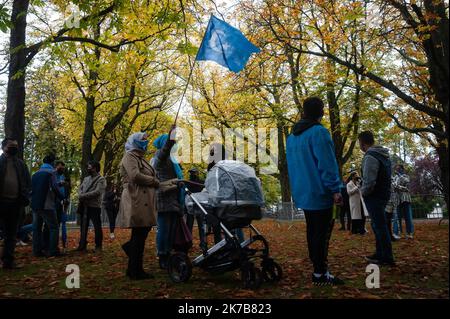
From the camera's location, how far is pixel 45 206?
802 centimetres

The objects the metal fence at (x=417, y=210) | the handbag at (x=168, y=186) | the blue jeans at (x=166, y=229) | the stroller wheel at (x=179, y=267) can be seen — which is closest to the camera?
the stroller wheel at (x=179, y=267)

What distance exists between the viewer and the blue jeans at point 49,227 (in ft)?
26.7

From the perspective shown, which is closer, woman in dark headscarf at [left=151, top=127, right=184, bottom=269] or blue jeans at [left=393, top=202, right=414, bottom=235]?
woman in dark headscarf at [left=151, top=127, right=184, bottom=269]

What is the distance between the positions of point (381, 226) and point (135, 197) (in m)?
3.85

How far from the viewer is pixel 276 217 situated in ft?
78.9

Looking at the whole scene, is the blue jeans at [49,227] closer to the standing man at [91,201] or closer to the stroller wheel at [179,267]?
the standing man at [91,201]

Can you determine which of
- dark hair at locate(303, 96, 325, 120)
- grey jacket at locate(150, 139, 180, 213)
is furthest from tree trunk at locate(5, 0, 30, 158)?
dark hair at locate(303, 96, 325, 120)

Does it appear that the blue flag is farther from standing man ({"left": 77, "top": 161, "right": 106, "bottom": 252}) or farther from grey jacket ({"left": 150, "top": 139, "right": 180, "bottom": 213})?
standing man ({"left": 77, "top": 161, "right": 106, "bottom": 252})

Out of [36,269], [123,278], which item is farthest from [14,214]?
[123,278]

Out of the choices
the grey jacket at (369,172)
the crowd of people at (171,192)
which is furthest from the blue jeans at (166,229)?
the grey jacket at (369,172)

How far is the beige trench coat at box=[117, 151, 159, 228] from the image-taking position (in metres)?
5.23

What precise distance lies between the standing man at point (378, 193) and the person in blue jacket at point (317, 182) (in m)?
1.53

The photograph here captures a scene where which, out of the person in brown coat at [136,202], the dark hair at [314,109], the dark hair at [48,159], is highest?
the dark hair at [314,109]

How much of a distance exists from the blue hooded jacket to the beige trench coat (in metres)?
2.03
